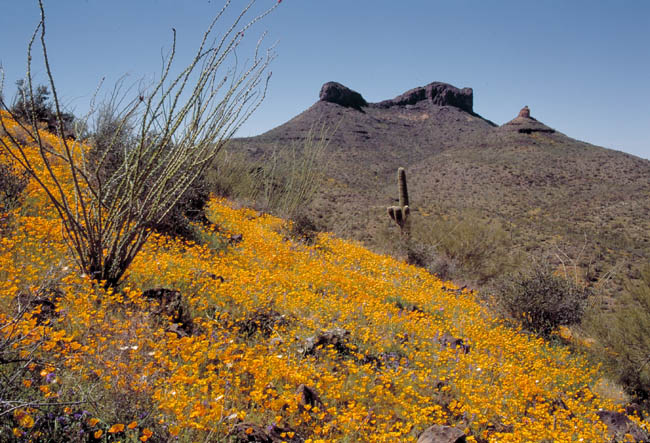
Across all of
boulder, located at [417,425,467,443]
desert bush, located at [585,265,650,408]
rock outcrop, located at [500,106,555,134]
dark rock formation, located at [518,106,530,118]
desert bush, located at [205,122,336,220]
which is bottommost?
desert bush, located at [585,265,650,408]

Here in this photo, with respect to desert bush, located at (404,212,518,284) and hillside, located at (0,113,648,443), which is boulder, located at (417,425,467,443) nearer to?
hillside, located at (0,113,648,443)

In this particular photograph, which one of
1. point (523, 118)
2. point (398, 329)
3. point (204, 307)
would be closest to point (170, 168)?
point (204, 307)

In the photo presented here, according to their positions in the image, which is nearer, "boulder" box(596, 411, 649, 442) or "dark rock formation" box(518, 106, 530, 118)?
"boulder" box(596, 411, 649, 442)

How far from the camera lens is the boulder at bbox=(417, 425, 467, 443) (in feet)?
8.63

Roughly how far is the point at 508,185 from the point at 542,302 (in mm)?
30990

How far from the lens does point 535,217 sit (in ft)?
92.4

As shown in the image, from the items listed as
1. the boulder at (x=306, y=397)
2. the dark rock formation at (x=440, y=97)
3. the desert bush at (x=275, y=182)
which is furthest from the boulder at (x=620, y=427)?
the dark rock formation at (x=440, y=97)

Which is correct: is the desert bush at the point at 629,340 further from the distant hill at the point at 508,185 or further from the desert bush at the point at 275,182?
the desert bush at the point at 275,182

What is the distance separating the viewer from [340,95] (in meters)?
75.1

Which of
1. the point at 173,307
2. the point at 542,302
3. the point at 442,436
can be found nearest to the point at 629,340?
the point at 542,302

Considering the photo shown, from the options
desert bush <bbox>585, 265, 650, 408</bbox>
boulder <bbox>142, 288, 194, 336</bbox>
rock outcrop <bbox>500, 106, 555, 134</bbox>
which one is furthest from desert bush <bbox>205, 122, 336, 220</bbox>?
rock outcrop <bbox>500, 106, 555, 134</bbox>

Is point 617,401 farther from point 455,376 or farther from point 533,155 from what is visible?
point 533,155

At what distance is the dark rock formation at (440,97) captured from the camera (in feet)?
297

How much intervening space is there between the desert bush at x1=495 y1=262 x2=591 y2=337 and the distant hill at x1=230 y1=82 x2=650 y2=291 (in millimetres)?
5340
